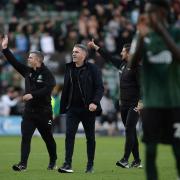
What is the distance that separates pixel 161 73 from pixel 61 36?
23305 mm

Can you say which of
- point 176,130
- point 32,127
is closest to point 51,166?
point 32,127

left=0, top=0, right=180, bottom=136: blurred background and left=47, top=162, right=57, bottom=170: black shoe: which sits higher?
left=0, top=0, right=180, bottom=136: blurred background

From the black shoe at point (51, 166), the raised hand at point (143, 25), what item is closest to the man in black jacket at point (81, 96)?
the black shoe at point (51, 166)

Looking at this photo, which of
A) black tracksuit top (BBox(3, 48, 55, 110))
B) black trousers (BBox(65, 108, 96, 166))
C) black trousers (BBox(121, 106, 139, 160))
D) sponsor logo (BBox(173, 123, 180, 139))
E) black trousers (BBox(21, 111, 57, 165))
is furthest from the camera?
black trousers (BBox(121, 106, 139, 160))

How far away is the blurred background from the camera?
29703mm

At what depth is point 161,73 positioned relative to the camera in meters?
9.12

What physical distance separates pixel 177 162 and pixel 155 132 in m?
0.45

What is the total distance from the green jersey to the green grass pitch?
4.28 meters

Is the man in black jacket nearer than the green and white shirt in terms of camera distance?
No

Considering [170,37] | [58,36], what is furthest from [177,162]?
[58,36]

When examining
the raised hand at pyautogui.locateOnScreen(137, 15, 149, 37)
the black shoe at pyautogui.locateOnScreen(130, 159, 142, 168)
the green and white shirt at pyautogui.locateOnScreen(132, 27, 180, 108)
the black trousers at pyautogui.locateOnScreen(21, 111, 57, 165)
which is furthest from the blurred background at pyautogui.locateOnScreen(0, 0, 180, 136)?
the raised hand at pyautogui.locateOnScreen(137, 15, 149, 37)

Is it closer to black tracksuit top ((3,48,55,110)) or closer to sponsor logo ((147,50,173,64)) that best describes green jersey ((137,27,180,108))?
sponsor logo ((147,50,173,64))

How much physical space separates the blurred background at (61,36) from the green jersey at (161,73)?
18.6m

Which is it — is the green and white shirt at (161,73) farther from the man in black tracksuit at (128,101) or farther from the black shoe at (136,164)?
the black shoe at (136,164)
